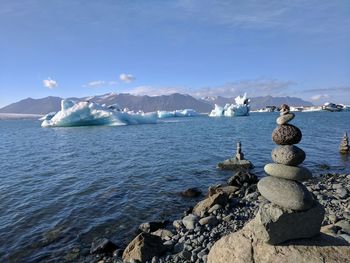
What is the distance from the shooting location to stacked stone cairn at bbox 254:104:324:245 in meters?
8.21

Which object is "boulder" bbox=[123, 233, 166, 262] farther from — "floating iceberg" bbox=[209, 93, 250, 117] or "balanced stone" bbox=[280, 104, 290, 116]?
"floating iceberg" bbox=[209, 93, 250, 117]

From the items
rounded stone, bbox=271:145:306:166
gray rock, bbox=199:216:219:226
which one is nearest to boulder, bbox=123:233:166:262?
gray rock, bbox=199:216:219:226

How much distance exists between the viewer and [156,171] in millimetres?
29953

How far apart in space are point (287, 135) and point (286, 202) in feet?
5.73

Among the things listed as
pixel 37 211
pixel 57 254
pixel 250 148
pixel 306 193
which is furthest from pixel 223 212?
pixel 250 148

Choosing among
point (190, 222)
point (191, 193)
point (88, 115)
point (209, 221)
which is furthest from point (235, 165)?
point (88, 115)

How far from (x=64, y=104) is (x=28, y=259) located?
79230 millimetres

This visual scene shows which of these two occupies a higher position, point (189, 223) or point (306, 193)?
point (306, 193)

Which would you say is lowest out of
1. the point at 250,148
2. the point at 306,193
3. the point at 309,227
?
the point at 250,148

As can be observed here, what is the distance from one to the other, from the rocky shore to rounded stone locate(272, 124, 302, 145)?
215cm

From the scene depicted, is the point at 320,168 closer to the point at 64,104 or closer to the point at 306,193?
the point at 306,193

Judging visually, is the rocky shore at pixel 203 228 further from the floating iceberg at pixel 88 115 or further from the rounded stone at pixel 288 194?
the floating iceberg at pixel 88 115

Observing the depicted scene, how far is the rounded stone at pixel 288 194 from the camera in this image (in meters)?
8.29

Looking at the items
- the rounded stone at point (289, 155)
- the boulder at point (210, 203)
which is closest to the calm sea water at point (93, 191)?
the boulder at point (210, 203)
